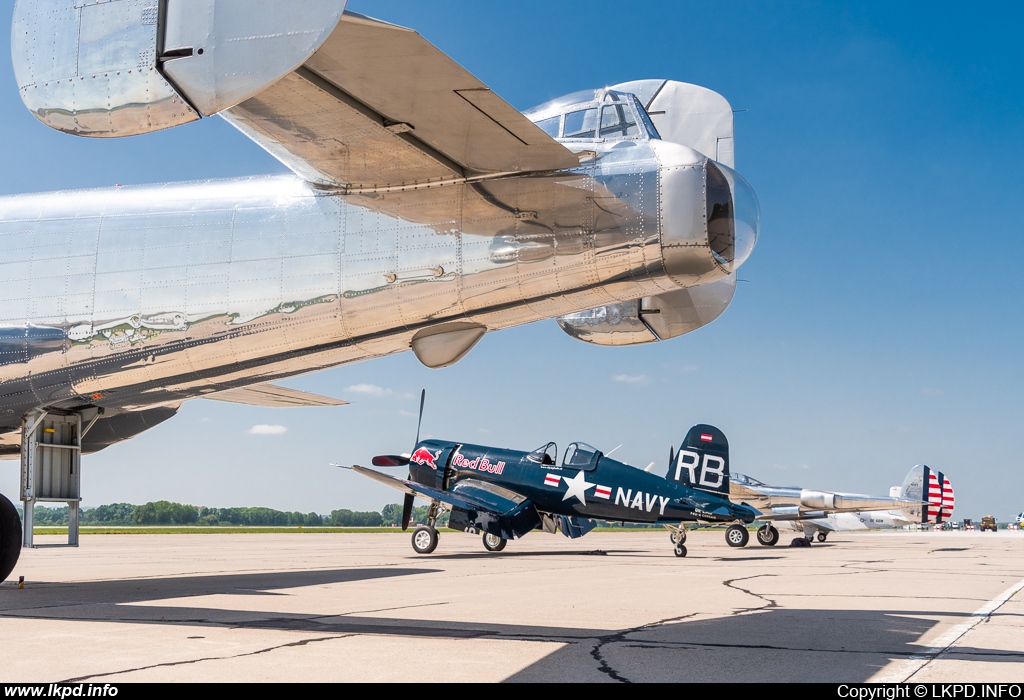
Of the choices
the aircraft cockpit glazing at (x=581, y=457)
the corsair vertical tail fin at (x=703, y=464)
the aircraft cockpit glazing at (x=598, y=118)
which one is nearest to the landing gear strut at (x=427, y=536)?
the aircraft cockpit glazing at (x=581, y=457)

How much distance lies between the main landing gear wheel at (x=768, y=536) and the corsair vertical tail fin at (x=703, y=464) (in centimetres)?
602

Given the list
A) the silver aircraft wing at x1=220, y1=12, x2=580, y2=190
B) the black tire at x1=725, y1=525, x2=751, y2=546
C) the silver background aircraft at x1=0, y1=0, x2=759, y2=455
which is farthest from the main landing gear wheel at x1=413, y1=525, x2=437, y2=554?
the silver aircraft wing at x1=220, y1=12, x2=580, y2=190

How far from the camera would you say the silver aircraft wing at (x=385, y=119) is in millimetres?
4848

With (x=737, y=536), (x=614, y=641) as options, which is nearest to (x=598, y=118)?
(x=614, y=641)

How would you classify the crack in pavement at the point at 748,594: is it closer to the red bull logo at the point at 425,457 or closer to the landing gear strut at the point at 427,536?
the landing gear strut at the point at 427,536

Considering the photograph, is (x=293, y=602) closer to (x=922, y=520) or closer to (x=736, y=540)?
(x=736, y=540)

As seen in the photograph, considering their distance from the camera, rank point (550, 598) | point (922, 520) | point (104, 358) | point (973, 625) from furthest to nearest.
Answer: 1. point (922, 520)
2. point (550, 598)
3. point (104, 358)
4. point (973, 625)

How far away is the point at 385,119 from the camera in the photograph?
5758mm

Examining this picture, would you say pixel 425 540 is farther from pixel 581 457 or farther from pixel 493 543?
pixel 581 457

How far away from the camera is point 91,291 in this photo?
27.9 feet

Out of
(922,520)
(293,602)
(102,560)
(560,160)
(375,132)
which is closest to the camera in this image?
(375,132)

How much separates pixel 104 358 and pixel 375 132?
404cm

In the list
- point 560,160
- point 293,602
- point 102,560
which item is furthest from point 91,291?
point 102,560

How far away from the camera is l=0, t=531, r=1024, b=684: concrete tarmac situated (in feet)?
16.4
